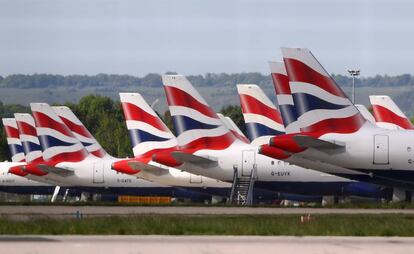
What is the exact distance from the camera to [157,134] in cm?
9506

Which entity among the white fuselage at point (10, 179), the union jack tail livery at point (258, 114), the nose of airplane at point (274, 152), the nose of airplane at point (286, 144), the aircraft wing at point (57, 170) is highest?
the union jack tail livery at point (258, 114)

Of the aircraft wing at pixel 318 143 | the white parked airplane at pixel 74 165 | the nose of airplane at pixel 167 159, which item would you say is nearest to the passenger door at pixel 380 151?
the aircraft wing at pixel 318 143

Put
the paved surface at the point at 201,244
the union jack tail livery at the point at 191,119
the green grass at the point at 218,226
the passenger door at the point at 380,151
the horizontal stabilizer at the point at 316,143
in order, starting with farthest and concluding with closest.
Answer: the union jack tail livery at the point at 191,119
the passenger door at the point at 380,151
the horizontal stabilizer at the point at 316,143
the green grass at the point at 218,226
the paved surface at the point at 201,244

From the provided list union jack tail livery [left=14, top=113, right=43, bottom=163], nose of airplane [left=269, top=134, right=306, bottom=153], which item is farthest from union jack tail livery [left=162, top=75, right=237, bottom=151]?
union jack tail livery [left=14, top=113, right=43, bottom=163]

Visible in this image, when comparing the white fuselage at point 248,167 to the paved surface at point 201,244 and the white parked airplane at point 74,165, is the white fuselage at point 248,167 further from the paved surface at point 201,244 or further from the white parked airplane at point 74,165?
the paved surface at point 201,244

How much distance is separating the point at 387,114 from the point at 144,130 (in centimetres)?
1854

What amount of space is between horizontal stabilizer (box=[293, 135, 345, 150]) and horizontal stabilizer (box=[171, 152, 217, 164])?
14431 mm

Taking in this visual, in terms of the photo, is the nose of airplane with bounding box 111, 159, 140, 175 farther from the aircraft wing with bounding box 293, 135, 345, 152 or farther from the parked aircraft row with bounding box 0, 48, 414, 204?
the aircraft wing with bounding box 293, 135, 345, 152

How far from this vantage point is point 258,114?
291 feet

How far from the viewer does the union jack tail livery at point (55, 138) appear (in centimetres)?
10244

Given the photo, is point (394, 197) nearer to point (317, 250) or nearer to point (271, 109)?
point (271, 109)

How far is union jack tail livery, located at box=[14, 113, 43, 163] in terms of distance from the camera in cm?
11969

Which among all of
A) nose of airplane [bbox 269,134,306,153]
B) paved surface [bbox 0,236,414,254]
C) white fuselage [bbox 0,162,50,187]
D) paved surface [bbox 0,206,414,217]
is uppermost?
nose of airplane [bbox 269,134,306,153]

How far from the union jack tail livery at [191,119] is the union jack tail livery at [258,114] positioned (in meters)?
3.84
